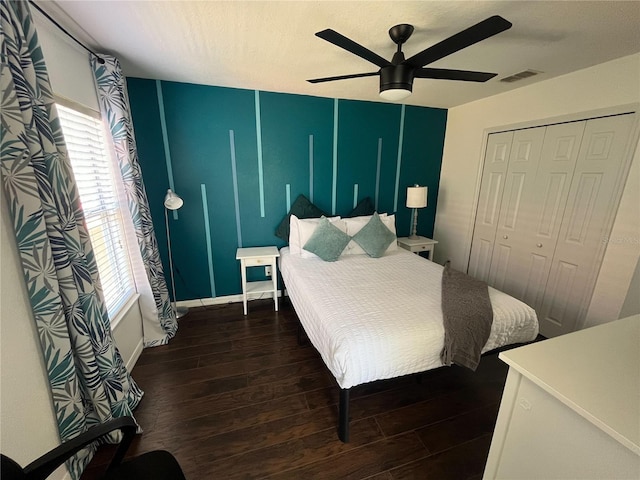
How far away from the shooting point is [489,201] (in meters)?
3.20

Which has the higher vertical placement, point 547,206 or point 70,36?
point 70,36

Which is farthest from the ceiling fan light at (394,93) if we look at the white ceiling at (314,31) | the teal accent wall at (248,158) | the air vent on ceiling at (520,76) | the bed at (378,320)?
the teal accent wall at (248,158)

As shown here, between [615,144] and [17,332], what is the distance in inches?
158

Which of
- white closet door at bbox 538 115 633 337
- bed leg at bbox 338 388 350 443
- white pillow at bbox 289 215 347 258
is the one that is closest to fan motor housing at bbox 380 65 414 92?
white pillow at bbox 289 215 347 258

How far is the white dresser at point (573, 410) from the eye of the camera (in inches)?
29.8

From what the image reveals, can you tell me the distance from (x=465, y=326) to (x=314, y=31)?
2.12 m

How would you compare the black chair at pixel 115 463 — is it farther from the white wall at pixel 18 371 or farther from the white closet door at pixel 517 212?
the white closet door at pixel 517 212

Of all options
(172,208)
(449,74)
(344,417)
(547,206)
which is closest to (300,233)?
(172,208)

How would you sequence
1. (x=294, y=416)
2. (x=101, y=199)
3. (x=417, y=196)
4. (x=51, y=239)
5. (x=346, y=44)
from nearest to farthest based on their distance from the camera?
(x=51, y=239) → (x=346, y=44) → (x=294, y=416) → (x=101, y=199) → (x=417, y=196)

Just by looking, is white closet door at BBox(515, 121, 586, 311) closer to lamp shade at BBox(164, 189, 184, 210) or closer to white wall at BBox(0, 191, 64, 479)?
lamp shade at BBox(164, 189, 184, 210)

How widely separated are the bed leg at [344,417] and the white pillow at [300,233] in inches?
63.0

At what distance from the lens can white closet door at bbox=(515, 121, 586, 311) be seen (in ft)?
7.94

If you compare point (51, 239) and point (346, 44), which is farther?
point (346, 44)

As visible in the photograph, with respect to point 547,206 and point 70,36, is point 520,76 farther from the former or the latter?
point 70,36
